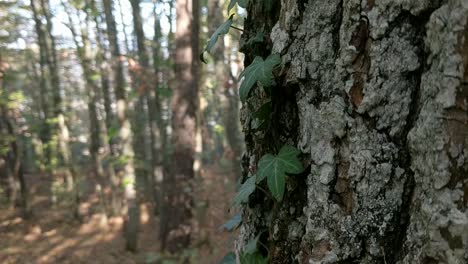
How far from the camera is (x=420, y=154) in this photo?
3.26ft

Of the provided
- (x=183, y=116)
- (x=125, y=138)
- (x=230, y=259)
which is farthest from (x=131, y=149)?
(x=230, y=259)

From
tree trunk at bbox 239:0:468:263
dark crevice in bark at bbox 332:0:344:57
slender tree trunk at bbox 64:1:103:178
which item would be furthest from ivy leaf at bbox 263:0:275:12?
slender tree trunk at bbox 64:1:103:178

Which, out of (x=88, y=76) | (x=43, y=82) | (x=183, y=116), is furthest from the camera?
(x=43, y=82)

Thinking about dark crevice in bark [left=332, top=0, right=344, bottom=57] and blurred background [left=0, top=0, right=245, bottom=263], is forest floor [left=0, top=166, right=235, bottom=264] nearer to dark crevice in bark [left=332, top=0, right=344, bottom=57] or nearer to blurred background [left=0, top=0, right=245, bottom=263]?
blurred background [left=0, top=0, right=245, bottom=263]

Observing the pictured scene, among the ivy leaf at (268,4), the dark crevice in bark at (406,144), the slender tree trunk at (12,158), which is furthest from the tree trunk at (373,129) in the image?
the slender tree trunk at (12,158)

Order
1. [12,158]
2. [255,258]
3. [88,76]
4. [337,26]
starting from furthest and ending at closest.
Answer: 1. [12,158]
2. [88,76]
3. [255,258]
4. [337,26]

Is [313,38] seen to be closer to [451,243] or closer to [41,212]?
[451,243]

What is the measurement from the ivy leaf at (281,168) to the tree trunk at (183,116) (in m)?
6.59

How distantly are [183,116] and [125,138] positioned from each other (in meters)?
3.87

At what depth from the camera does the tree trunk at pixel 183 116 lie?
25.2ft

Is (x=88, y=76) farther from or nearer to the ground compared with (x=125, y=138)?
farther from the ground

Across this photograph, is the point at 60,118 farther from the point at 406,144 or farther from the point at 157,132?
the point at 406,144

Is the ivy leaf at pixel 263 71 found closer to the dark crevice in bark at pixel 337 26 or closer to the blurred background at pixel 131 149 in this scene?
the dark crevice in bark at pixel 337 26

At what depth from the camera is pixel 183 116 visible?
7.84m
